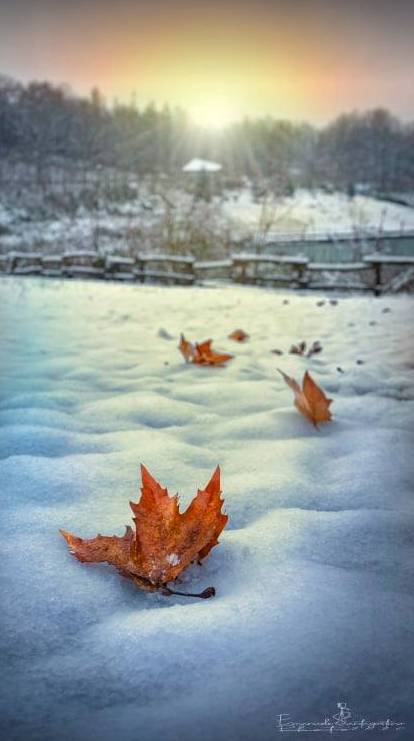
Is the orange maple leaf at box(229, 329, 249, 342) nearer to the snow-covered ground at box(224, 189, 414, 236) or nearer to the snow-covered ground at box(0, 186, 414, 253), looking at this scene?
the snow-covered ground at box(0, 186, 414, 253)

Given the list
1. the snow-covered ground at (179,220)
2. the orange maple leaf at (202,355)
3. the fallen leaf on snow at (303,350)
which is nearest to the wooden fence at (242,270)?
the snow-covered ground at (179,220)

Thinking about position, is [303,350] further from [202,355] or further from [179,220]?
[179,220]

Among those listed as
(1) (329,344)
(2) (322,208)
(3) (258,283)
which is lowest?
(1) (329,344)

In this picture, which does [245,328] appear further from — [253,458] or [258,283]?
[258,283]

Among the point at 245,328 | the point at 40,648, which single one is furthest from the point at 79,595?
the point at 245,328

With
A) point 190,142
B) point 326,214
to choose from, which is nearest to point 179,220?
point 326,214

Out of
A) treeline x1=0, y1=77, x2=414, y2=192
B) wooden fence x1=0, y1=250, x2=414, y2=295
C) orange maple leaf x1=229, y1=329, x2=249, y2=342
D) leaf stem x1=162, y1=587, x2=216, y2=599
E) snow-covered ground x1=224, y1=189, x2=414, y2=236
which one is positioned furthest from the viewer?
treeline x1=0, y1=77, x2=414, y2=192

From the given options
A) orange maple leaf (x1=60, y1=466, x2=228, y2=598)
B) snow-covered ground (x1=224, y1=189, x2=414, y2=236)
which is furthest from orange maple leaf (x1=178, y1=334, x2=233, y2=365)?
snow-covered ground (x1=224, y1=189, x2=414, y2=236)
